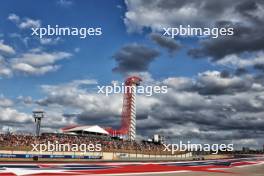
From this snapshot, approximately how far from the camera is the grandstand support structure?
12238cm

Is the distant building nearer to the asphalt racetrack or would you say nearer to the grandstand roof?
the grandstand roof

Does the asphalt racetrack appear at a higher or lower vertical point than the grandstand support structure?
lower

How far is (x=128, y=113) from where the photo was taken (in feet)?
406

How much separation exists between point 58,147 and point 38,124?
2865cm

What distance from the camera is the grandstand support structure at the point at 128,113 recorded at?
122 meters

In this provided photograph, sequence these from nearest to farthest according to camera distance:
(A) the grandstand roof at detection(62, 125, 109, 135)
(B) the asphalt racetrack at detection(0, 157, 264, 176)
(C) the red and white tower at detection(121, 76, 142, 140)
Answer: (B) the asphalt racetrack at detection(0, 157, 264, 176)
(A) the grandstand roof at detection(62, 125, 109, 135)
(C) the red and white tower at detection(121, 76, 142, 140)

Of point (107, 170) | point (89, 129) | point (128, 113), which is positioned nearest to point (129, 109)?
point (128, 113)

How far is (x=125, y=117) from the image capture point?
406 feet

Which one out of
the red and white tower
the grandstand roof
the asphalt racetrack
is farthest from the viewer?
the red and white tower

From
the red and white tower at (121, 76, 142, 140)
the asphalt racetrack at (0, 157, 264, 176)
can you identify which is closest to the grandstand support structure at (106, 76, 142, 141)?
the red and white tower at (121, 76, 142, 140)

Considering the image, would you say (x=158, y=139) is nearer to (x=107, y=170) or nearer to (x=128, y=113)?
(x=128, y=113)

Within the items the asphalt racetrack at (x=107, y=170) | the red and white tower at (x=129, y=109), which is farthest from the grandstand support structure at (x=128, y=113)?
the asphalt racetrack at (x=107, y=170)

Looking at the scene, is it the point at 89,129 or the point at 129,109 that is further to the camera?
the point at 129,109

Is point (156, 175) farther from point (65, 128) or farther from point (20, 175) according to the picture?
point (65, 128)
